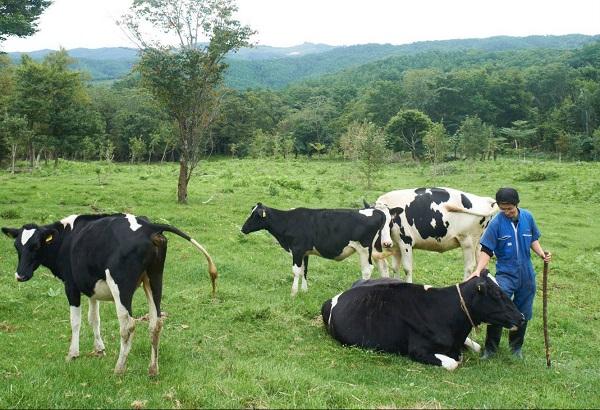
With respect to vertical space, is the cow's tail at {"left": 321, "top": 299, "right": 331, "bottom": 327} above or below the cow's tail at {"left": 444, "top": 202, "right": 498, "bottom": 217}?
below

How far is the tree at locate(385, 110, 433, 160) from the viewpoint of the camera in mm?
70875

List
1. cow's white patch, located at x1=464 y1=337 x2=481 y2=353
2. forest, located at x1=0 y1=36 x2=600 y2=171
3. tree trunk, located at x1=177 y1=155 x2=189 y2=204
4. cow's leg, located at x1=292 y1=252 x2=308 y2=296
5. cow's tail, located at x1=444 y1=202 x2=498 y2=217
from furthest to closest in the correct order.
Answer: forest, located at x1=0 y1=36 x2=600 y2=171 < tree trunk, located at x1=177 y1=155 x2=189 y2=204 < cow's tail, located at x1=444 y1=202 x2=498 y2=217 < cow's leg, located at x1=292 y1=252 x2=308 y2=296 < cow's white patch, located at x1=464 y1=337 x2=481 y2=353

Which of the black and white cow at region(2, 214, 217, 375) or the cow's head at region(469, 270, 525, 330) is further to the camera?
the cow's head at region(469, 270, 525, 330)

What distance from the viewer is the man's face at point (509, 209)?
7500 mm

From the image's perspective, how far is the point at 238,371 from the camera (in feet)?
21.1

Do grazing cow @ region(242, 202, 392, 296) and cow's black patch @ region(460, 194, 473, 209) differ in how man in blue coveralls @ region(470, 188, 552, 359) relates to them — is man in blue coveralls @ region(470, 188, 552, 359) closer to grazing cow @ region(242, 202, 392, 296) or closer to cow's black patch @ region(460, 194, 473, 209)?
grazing cow @ region(242, 202, 392, 296)

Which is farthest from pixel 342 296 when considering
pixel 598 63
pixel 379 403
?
pixel 598 63

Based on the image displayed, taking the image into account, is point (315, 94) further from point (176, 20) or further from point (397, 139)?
point (176, 20)

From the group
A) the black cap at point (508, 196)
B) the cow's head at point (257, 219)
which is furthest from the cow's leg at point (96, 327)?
the black cap at point (508, 196)

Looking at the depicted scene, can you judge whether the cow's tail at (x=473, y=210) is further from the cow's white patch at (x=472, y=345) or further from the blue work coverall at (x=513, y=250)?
the cow's white patch at (x=472, y=345)

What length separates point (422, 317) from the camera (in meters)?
7.95

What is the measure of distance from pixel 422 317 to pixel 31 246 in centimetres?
542

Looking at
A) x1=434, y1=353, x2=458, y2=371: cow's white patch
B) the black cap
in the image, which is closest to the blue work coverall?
the black cap

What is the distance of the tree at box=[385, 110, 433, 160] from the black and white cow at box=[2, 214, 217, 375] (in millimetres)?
65375
